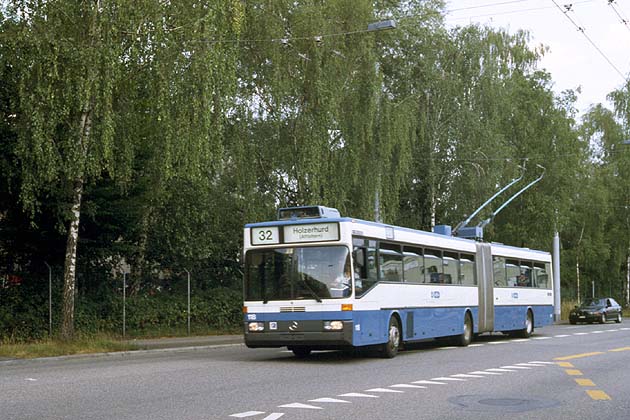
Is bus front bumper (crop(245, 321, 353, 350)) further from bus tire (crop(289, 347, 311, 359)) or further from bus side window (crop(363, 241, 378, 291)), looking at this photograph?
bus tire (crop(289, 347, 311, 359))

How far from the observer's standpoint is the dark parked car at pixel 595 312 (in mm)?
45969

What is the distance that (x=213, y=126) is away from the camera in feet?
79.8

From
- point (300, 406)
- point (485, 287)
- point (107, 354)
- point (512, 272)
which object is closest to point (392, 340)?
point (107, 354)

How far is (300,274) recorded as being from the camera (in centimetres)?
1853

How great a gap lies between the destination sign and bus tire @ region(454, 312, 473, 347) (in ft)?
24.1

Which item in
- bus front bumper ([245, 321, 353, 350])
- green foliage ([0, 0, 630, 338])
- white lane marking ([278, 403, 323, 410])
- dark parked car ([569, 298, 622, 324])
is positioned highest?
green foliage ([0, 0, 630, 338])

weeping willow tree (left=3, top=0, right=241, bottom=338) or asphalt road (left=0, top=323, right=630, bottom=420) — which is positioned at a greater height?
weeping willow tree (left=3, top=0, right=241, bottom=338)

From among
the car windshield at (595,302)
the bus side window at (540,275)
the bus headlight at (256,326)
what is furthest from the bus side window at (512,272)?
the car windshield at (595,302)

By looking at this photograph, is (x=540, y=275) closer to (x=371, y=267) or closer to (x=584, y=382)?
Result: (x=371, y=267)

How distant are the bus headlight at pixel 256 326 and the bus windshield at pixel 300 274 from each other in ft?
1.70

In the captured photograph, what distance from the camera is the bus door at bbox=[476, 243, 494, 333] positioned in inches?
1016

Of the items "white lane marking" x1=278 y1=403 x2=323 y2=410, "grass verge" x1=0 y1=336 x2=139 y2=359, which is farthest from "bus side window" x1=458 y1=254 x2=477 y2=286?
"white lane marking" x1=278 y1=403 x2=323 y2=410

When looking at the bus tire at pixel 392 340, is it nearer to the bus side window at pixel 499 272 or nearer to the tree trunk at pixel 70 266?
the bus side window at pixel 499 272

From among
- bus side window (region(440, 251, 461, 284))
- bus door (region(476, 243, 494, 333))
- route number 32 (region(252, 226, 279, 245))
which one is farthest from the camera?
bus door (region(476, 243, 494, 333))
